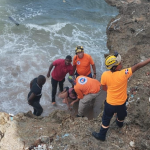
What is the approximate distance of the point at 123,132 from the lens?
360 centimetres

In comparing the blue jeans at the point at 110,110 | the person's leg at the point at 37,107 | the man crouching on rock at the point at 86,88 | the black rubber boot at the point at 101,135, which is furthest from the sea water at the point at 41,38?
the blue jeans at the point at 110,110

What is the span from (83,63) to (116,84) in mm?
2236

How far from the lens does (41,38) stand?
964 cm

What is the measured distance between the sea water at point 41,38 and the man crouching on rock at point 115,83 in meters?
2.76

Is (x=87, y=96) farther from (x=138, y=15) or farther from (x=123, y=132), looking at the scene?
(x=138, y=15)

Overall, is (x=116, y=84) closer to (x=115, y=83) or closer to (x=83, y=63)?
(x=115, y=83)

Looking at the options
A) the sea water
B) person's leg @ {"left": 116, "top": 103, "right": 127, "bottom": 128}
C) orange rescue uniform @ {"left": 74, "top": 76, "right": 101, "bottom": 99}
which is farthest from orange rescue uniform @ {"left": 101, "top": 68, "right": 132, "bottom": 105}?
the sea water

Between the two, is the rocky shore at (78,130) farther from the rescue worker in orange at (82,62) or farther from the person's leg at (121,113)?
the rescue worker in orange at (82,62)

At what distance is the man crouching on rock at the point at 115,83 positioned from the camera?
A: 2.79m

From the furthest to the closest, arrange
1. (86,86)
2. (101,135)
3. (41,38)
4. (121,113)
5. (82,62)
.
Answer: (41,38)
(82,62)
(86,86)
(101,135)
(121,113)

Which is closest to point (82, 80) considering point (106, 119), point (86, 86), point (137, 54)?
point (86, 86)

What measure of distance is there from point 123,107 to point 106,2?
1362 cm

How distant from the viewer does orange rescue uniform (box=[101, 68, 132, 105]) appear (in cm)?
286

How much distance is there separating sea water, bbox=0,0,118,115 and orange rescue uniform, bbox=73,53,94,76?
135 centimetres
